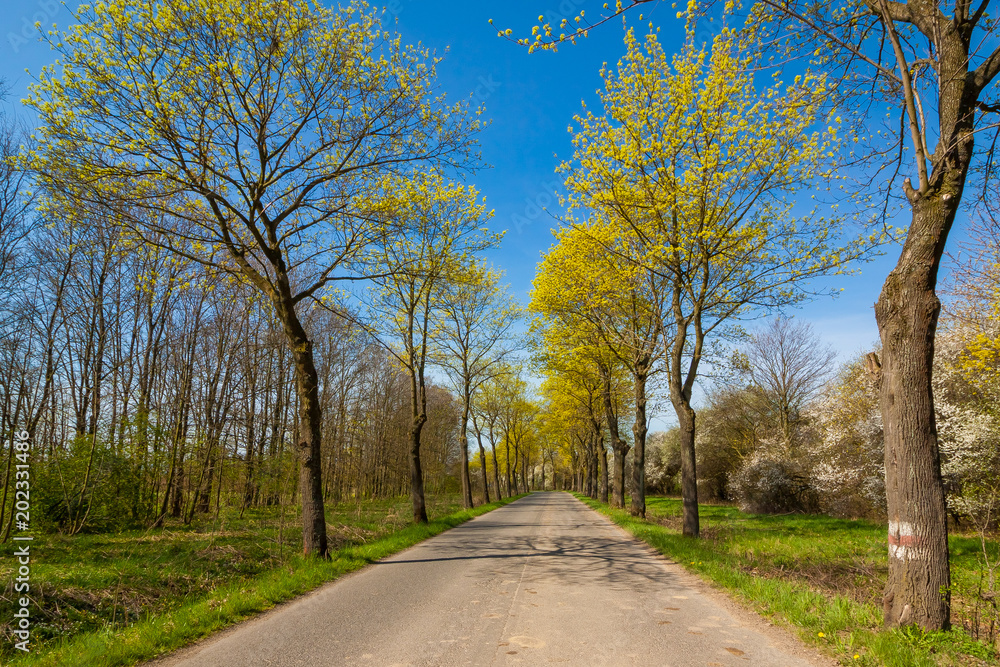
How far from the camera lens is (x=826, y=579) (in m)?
7.56

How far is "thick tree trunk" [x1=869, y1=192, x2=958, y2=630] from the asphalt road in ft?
3.87

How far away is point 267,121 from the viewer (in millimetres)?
8969

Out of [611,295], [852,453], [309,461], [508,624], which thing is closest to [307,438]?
[309,461]

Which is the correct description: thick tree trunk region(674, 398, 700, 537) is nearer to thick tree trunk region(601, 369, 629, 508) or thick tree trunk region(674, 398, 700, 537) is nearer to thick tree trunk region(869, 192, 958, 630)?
thick tree trunk region(869, 192, 958, 630)

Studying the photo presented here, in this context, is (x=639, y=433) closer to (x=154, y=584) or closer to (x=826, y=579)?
(x=826, y=579)

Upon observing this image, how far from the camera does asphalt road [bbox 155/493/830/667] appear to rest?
421 cm

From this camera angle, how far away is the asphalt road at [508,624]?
4.21 m

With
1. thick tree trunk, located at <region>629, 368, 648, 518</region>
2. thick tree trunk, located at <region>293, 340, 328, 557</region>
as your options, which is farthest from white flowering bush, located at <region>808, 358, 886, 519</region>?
thick tree trunk, located at <region>293, 340, 328, 557</region>

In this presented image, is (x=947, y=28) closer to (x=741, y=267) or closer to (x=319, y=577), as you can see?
(x=741, y=267)

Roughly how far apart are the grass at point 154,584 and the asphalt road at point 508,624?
1.48ft

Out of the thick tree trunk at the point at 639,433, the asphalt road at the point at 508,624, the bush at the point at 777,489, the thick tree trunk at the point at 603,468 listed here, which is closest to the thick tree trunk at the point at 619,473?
the thick tree trunk at the point at 603,468

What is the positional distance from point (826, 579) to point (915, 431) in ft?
14.3

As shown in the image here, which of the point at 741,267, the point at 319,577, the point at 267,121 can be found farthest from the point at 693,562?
the point at 267,121

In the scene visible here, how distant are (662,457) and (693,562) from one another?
1519 inches
